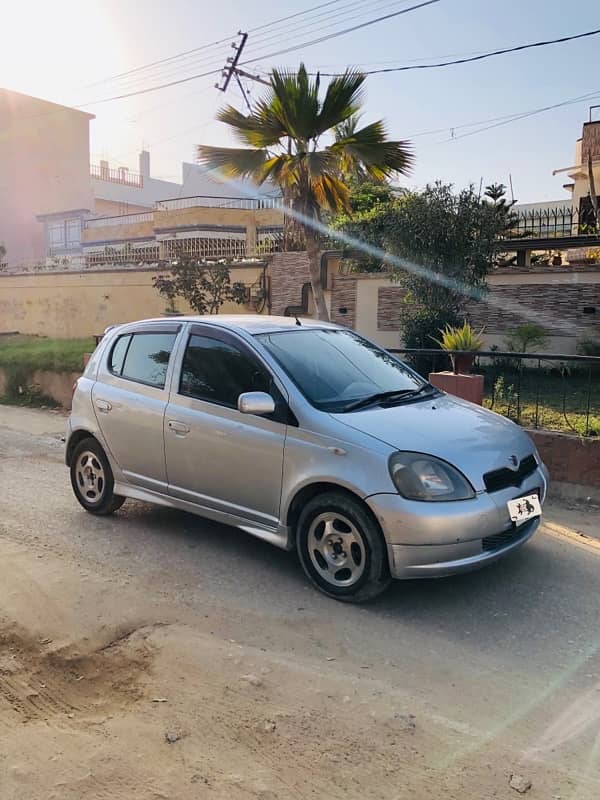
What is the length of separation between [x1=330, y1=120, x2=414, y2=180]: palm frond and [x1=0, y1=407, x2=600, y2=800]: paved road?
20.9 feet

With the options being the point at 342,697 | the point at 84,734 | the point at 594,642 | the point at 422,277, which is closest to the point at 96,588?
the point at 84,734

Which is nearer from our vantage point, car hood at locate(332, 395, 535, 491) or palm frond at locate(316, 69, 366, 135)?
car hood at locate(332, 395, 535, 491)

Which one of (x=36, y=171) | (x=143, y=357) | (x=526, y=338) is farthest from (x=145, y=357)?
(x=36, y=171)

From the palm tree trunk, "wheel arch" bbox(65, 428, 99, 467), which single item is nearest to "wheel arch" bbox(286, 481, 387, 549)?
"wheel arch" bbox(65, 428, 99, 467)

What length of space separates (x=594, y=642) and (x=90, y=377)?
13.7 ft

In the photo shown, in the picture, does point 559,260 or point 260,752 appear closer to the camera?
point 260,752

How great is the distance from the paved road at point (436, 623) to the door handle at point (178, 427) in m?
0.87

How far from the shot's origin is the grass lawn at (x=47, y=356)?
1230 centimetres

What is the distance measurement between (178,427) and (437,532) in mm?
2009

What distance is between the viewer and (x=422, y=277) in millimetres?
9523

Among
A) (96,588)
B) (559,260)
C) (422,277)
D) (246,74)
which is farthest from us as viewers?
(246,74)

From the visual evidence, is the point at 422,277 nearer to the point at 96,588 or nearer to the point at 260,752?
the point at 96,588

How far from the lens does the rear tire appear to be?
542 cm

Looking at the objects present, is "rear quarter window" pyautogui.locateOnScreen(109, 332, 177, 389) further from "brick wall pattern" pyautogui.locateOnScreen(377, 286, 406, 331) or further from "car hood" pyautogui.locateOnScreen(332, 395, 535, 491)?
"brick wall pattern" pyautogui.locateOnScreen(377, 286, 406, 331)
